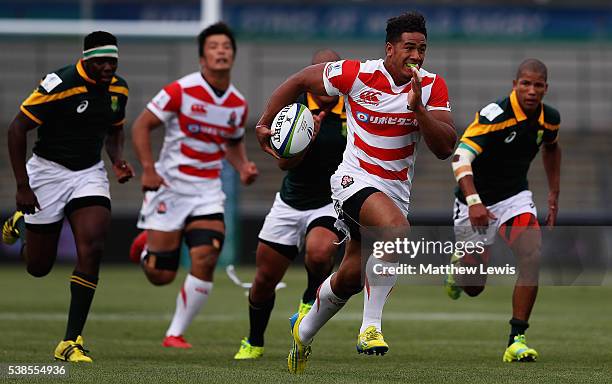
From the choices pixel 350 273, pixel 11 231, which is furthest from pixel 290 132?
pixel 11 231

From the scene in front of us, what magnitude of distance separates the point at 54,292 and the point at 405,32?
34.2ft

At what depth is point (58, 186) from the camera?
8922 mm

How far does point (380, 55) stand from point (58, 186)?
20.1 meters

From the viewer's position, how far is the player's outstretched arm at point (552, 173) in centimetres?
935

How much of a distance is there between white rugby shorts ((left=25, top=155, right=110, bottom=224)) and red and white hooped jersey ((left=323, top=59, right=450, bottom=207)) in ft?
7.61

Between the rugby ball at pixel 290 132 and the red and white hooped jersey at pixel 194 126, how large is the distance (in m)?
2.96

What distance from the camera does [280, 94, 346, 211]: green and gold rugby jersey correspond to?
9172 mm

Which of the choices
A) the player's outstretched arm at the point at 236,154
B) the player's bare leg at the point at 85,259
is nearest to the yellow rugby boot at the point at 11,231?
the player's bare leg at the point at 85,259

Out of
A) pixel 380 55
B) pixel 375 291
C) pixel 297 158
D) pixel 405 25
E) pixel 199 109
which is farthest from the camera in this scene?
pixel 380 55

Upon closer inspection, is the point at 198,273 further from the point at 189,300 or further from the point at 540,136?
the point at 540,136

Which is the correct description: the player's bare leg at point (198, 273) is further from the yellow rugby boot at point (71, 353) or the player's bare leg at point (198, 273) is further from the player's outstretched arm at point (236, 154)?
the yellow rugby boot at point (71, 353)

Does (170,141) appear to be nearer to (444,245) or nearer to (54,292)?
(444,245)

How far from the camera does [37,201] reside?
28.5 ft

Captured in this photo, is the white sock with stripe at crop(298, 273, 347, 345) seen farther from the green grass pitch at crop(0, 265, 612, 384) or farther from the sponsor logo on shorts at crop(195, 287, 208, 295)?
the sponsor logo on shorts at crop(195, 287, 208, 295)
